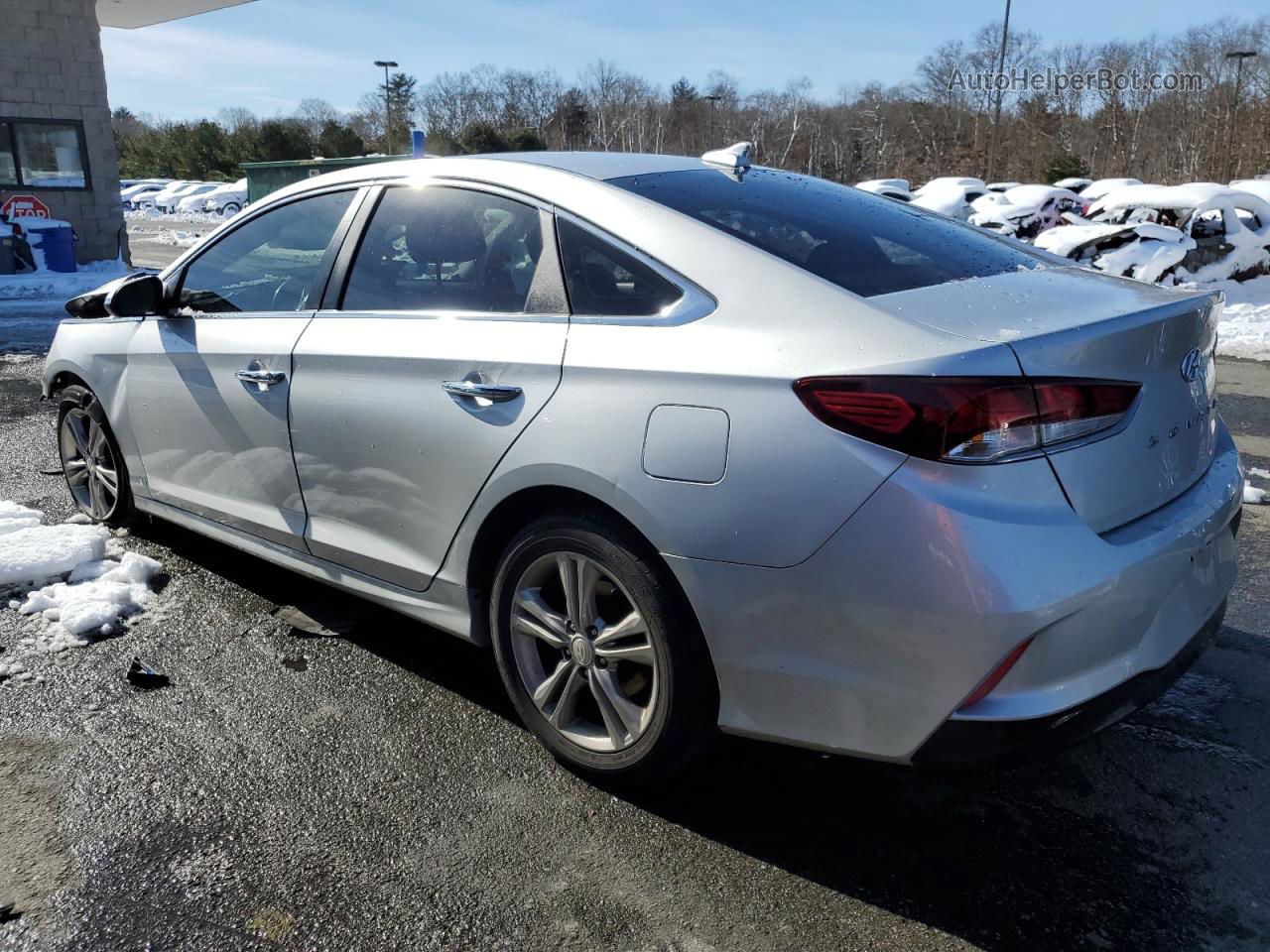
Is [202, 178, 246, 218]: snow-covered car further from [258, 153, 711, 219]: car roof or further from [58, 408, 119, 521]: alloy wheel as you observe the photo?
[258, 153, 711, 219]: car roof

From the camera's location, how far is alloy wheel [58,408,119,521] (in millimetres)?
4508

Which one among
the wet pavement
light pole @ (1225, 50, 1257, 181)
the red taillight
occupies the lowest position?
the wet pavement

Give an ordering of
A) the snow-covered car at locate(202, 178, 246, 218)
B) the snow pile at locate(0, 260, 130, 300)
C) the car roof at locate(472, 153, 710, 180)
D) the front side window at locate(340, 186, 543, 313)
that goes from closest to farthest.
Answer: the front side window at locate(340, 186, 543, 313), the car roof at locate(472, 153, 710, 180), the snow pile at locate(0, 260, 130, 300), the snow-covered car at locate(202, 178, 246, 218)

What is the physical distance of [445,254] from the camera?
3.02m

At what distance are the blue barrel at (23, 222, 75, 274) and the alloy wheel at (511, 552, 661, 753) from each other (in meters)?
18.0

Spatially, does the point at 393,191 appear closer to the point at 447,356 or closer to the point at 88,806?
the point at 447,356

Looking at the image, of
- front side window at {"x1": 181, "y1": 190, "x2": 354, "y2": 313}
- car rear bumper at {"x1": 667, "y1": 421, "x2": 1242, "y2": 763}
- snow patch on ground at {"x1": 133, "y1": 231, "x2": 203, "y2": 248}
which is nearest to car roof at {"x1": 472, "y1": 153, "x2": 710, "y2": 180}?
front side window at {"x1": 181, "y1": 190, "x2": 354, "y2": 313}

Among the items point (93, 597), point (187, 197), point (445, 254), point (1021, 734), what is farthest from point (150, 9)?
point (1021, 734)

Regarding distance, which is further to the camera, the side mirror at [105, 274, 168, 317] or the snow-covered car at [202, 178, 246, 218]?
the snow-covered car at [202, 178, 246, 218]

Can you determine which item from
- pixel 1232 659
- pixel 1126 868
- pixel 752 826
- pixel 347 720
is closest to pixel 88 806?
pixel 347 720

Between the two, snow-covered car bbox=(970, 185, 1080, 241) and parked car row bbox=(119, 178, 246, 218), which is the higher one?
parked car row bbox=(119, 178, 246, 218)

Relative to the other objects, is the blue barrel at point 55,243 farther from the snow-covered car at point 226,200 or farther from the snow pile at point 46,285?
the snow-covered car at point 226,200

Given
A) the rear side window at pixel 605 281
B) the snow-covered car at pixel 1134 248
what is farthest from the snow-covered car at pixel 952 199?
the rear side window at pixel 605 281

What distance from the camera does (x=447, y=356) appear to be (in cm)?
278
